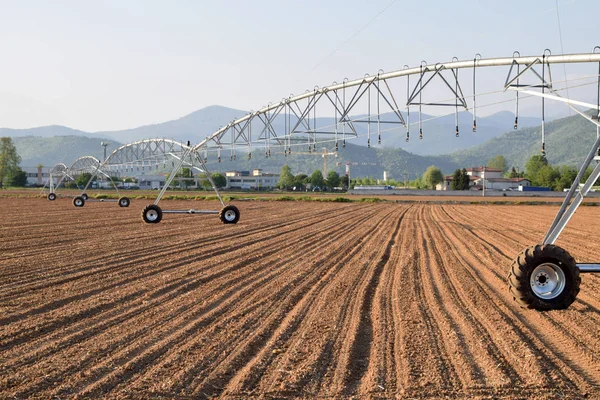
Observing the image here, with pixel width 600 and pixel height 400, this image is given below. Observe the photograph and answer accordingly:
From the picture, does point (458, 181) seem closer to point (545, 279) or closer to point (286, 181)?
point (286, 181)

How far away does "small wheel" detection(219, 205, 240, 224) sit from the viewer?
102ft

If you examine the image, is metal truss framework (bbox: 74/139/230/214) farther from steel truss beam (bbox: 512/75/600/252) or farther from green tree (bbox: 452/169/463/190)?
green tree (bbox: 452/169/463/190)

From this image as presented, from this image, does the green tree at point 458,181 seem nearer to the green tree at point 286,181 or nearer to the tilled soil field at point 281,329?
the green tree at point 286,181

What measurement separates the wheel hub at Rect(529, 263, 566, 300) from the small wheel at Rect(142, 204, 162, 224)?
76.3 feet

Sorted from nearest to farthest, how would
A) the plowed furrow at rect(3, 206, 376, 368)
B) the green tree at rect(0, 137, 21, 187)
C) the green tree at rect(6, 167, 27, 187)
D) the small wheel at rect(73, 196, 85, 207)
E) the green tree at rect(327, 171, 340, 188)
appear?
the plowed furrow at rect(3, 206, 376, 368) < the small wheel at rect(73, 196, 85, 207) < the green tree at rect(6, 167, 27, 187) < the green tree at rect(0, 137, 21, 187) < the green tree at rect(327, 171, 340, 188)

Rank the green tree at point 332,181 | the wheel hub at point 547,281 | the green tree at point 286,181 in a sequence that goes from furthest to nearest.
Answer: the green tree at point 332,181 < the green tree at point 286,181 < the wheel hub at point 547,281

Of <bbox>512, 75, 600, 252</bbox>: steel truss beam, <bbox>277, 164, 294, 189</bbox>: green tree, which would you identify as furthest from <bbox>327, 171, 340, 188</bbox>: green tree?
<bbox>512, 75, 600, 252</bbox>: steel truss beam

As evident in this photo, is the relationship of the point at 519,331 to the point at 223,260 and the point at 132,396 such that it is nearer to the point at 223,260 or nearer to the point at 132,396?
the point at 132,396

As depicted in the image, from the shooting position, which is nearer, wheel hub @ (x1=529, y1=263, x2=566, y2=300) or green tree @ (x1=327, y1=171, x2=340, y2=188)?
wheel hub @ (x1=529, y1=263, x2=566, y2=300)

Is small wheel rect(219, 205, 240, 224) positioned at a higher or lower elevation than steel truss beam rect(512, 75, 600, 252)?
lower

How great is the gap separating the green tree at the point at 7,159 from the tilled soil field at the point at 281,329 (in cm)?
14752

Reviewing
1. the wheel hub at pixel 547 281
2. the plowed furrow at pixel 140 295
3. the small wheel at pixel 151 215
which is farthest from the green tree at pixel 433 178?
the wheel hub at pixel 547 281

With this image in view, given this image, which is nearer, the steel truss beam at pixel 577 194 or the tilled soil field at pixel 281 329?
the tilled soil field at pixel 281 329

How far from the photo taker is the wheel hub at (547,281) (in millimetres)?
10312
